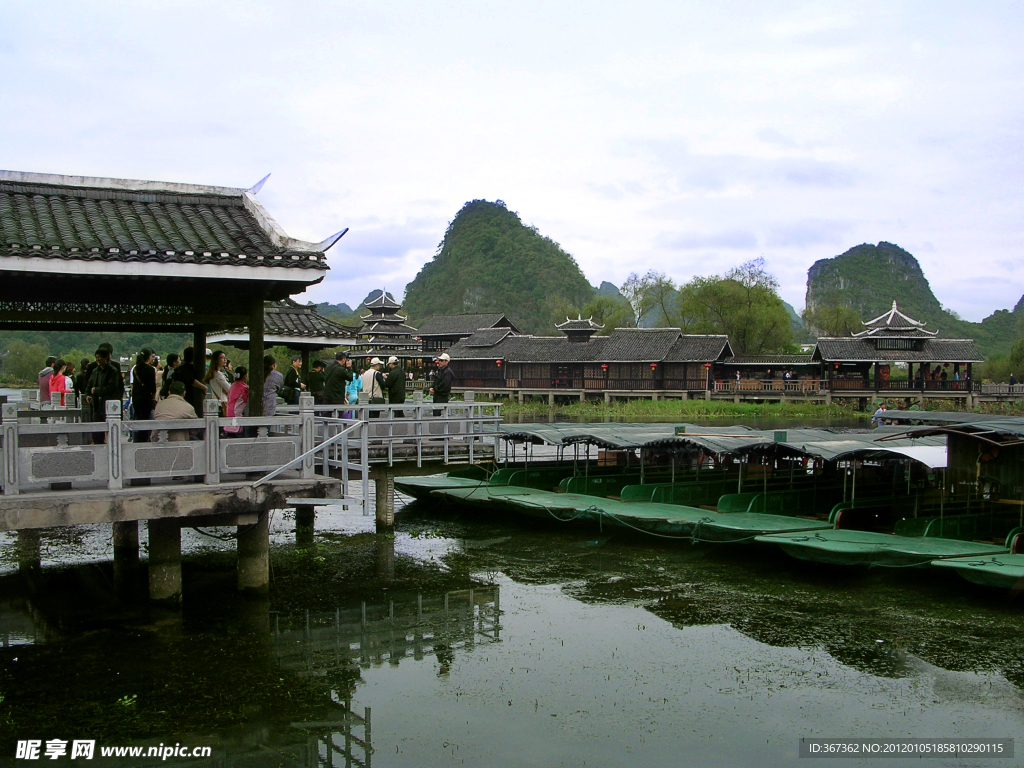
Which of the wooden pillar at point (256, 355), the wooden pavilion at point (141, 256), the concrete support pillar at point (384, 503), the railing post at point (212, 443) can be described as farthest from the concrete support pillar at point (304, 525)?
the railing post at point (212, 443)

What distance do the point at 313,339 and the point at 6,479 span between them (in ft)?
36.4

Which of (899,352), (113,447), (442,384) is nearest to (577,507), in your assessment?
(442,384)

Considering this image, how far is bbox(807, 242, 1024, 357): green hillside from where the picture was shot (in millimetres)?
116000

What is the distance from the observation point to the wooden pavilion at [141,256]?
9906 millimetres

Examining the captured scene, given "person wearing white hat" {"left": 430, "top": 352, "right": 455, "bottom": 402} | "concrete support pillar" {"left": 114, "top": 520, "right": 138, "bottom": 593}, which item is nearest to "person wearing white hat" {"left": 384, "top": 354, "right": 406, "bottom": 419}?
"person wearing white hat" {"left": 430, "top": 352, "right": 455, "bottom": 402}

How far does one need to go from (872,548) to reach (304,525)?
1125 centimetres

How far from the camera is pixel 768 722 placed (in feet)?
28.5

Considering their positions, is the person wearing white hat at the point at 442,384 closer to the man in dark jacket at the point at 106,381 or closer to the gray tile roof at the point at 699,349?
the man in dark jacket at the point at 106,381

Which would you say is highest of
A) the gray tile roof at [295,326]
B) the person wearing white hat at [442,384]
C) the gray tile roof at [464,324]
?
the gray tile roof at [464,324]

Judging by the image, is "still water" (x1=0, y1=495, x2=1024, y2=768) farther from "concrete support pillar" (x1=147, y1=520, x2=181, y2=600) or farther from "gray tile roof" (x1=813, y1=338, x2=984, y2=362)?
"gray tile roof" (x1=813, y1=338, x2=984, y2=362)

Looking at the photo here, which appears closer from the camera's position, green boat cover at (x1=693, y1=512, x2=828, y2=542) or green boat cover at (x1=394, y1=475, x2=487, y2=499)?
green boat cover at (x1=693, y1=512, x2=828, y2=542)

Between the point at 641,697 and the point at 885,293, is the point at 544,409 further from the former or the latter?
the point at 885,293

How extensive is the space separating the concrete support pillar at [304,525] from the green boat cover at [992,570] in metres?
11.6

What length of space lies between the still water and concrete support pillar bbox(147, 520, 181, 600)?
33 cm
